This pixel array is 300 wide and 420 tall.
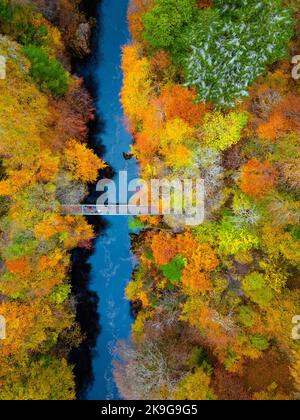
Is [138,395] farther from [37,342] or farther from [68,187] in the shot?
[68,187]

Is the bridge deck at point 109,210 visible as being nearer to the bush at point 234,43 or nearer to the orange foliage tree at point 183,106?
the orange foliage tree at point 183,106

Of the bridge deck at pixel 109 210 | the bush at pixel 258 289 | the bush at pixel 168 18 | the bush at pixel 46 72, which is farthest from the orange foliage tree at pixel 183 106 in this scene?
the bush at pixel 258 289

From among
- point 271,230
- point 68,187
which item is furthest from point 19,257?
point 271,230

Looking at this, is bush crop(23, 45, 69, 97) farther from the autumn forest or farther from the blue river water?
the blue river water

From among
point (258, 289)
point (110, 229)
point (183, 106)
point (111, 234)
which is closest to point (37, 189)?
point (110, 229)

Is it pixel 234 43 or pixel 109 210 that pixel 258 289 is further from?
pixel 234 43

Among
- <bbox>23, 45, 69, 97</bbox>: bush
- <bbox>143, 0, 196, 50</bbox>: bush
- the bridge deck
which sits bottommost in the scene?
the bridge deck

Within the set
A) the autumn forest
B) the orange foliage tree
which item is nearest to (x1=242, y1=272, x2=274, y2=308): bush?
the autumn forest
